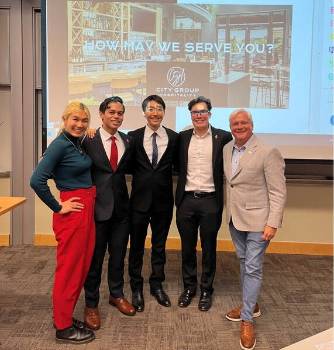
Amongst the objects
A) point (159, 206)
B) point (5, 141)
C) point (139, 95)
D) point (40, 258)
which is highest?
point (139, 95)

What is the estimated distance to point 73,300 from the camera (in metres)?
2.54

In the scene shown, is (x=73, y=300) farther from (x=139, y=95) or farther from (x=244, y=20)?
(x=244, y=20)

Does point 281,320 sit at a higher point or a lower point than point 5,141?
lower

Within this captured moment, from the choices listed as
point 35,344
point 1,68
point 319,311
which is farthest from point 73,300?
point 1,68

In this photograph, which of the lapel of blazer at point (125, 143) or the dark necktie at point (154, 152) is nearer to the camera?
the lapel of blazer at point (125, 143)

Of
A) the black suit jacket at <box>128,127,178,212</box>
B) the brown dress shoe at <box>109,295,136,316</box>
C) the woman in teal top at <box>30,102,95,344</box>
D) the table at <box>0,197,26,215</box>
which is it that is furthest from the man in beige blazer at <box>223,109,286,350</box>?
the table at <box>0,197,26,215</box>

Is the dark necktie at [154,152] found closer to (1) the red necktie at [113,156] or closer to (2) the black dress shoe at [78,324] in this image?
(1) the red necktie at [113,156]

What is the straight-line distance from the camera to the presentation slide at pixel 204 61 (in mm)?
3982

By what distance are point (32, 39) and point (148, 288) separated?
2747 millimetres

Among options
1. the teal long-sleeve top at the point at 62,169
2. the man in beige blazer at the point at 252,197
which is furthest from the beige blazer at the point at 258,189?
the teal long-sleeve top at the point at 62,169

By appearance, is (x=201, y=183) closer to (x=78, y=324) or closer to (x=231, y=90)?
(x=78, y=324)

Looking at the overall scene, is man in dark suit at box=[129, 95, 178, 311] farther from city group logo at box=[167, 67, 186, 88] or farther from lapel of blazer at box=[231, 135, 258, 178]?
city group logo at box=[167, 67, 186, 88]

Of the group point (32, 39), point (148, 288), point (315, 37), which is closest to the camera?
point (148, 288)

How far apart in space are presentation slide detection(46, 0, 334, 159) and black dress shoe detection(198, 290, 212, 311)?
64.2 inches
